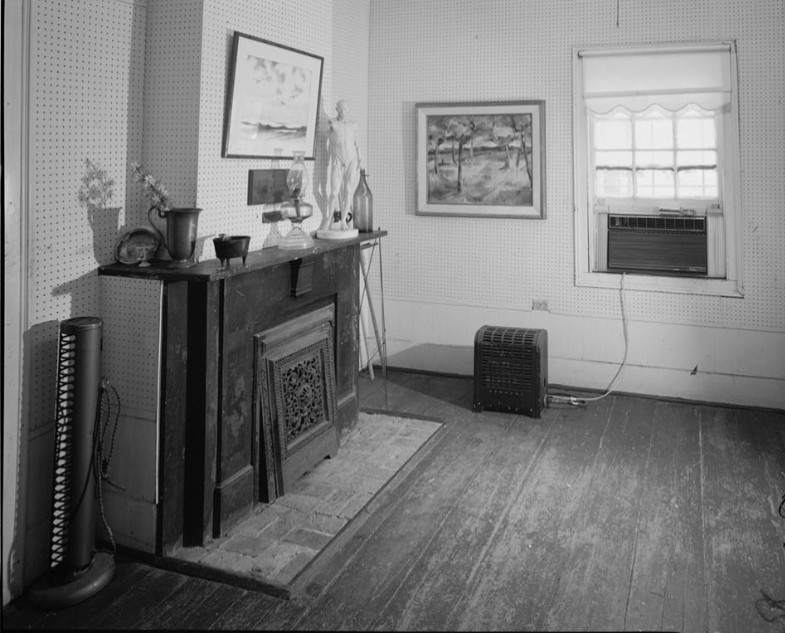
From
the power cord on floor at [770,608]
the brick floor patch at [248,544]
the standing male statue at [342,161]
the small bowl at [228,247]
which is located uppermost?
the standing male statue at [342,161]

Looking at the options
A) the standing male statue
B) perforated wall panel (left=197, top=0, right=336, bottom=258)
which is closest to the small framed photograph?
perforated wall panel (left=197, top=0, right=336, bottom=258)

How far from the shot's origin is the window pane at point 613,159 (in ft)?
18.1

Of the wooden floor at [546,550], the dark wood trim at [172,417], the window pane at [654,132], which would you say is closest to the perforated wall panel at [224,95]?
the dark wood trim at [172,417]

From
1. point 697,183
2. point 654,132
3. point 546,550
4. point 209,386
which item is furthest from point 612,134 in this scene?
point 209,386

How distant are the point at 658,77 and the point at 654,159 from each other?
0.56 meters

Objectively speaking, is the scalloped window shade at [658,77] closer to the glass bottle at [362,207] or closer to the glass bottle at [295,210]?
the glass bottle at [362,207]

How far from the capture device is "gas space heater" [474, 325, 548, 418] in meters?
5.06

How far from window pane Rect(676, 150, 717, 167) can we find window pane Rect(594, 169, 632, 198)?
13.9 inches

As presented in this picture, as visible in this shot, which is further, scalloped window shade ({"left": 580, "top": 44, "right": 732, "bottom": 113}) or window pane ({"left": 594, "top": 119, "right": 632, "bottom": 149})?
window pane ({"left": 594, "top": 119, "right": 632, "bottom": 149})

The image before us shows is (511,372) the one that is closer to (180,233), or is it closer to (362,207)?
(362,207)

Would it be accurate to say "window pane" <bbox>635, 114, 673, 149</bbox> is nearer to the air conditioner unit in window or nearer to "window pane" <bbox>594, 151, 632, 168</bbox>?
"window pane" <bbox>594, 151, 632, 168</bbox>

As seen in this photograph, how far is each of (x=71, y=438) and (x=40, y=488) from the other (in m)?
0.30

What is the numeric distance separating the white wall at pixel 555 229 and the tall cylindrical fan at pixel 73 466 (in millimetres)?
3574

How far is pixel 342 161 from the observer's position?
A: 440 centimetres
